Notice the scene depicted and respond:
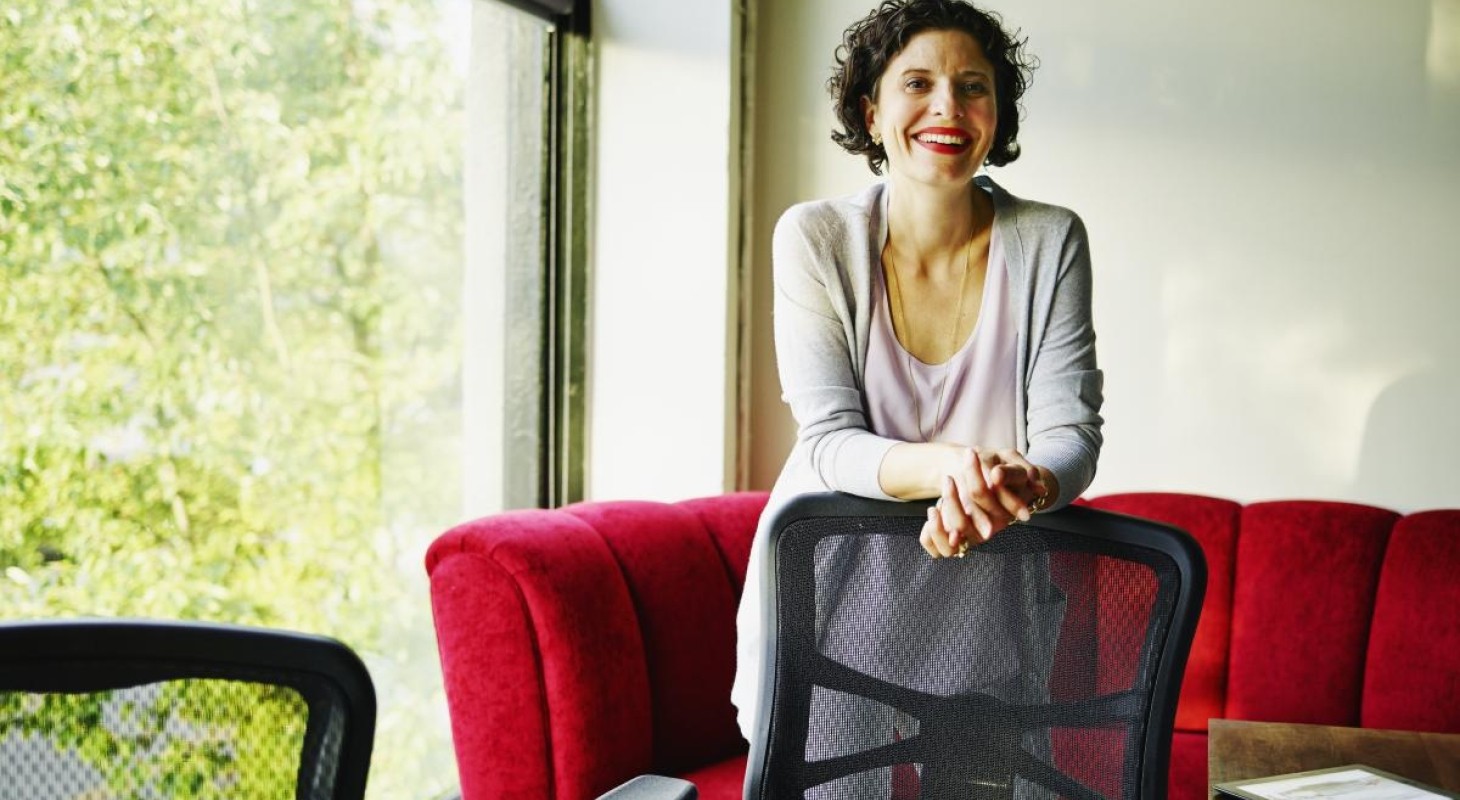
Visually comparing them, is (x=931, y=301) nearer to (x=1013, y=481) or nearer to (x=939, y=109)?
(x=939, y=109)

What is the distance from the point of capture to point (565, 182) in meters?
3.08

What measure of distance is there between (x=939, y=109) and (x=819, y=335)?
31 centimetres

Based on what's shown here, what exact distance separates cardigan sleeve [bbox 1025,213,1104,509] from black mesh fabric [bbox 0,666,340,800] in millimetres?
834

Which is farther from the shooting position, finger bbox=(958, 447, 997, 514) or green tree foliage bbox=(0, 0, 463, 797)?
green tree foliage bbox=(0, 0, 463, 797)

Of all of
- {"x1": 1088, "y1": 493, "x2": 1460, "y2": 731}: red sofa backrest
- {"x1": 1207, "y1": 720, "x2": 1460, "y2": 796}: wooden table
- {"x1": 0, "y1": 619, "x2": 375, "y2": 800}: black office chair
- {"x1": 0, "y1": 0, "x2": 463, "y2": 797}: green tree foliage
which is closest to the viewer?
{"x1": 0, "y1": 619, "x2": 375, "y2": 800}: black office chair

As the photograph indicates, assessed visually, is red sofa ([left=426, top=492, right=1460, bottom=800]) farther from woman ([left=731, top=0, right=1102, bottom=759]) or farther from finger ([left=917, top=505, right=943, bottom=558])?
finger ([left=917, top=505, right=943, bottom=558])

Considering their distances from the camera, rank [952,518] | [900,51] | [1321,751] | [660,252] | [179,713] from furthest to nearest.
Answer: [660,252] → [1321,751] → [900,51] → [952,518] → [179,713]

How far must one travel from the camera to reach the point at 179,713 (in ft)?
3.15

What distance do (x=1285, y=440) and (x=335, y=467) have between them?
6.57 ft

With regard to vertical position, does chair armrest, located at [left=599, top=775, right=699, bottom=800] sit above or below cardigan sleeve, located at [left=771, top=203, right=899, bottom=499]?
below

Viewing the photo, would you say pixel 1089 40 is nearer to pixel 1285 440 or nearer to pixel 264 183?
pixel 1285 440

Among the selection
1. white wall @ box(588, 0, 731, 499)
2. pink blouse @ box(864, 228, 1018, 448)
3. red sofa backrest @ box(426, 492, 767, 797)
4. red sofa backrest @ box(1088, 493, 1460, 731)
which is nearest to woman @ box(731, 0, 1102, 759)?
pink blouse @ box(864, 228, 1018, 448)

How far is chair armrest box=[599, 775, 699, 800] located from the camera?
4.04ft

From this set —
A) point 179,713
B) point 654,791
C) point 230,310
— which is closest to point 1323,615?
point 654,791
